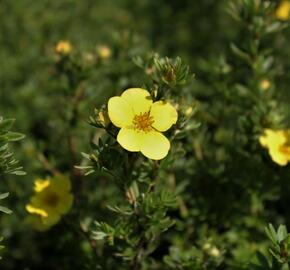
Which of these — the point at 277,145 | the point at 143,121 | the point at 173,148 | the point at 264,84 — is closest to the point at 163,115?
the point at 143,121

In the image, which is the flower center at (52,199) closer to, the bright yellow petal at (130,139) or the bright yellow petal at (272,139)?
the bright yellow petal at (130,139)

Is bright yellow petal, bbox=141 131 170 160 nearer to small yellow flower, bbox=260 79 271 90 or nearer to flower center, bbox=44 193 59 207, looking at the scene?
flower center, bbox=44 193 59 207

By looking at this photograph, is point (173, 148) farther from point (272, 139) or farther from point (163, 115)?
point (272, 139)

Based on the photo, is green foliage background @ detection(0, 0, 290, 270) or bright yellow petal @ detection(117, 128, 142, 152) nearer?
bright yellow petal @ detection(117, 128, 142, 152)

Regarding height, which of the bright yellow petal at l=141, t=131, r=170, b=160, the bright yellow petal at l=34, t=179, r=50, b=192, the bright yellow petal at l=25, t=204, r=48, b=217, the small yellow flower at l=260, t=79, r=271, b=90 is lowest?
the bright yellow petal at l=25, t=204, r=48, b=217

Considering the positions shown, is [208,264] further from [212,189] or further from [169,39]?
[169,39]

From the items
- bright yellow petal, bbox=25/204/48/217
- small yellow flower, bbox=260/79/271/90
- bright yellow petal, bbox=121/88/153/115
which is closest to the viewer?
bright yellow petal, bbox=121/88/153/115

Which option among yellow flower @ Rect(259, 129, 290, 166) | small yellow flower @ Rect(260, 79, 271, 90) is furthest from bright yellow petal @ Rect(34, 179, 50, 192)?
small yellow flower @ Rect(260, 79, 271, 90)
